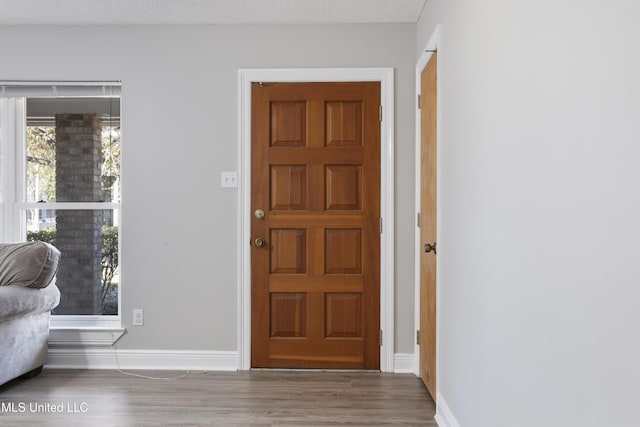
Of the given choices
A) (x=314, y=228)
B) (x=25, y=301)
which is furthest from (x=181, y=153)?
(x=25, y=301)

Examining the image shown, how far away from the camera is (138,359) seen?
146 inches

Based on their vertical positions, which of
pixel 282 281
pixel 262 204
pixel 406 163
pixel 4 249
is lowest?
pixel 282 281

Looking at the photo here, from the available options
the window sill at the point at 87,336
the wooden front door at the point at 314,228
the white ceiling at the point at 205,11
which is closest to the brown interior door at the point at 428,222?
the wooden front door at the point at 314,228

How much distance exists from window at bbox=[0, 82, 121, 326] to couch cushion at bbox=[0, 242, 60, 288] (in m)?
0.39

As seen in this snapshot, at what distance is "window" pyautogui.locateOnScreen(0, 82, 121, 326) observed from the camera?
151 inches

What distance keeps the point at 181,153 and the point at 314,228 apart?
1023mm

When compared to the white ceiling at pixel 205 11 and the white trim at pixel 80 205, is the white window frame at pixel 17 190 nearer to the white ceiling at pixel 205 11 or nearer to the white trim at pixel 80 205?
the white trim at pixel 80 205

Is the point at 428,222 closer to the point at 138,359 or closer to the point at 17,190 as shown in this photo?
the point at 138,359

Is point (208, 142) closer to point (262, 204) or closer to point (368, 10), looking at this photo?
point (262, 204)
